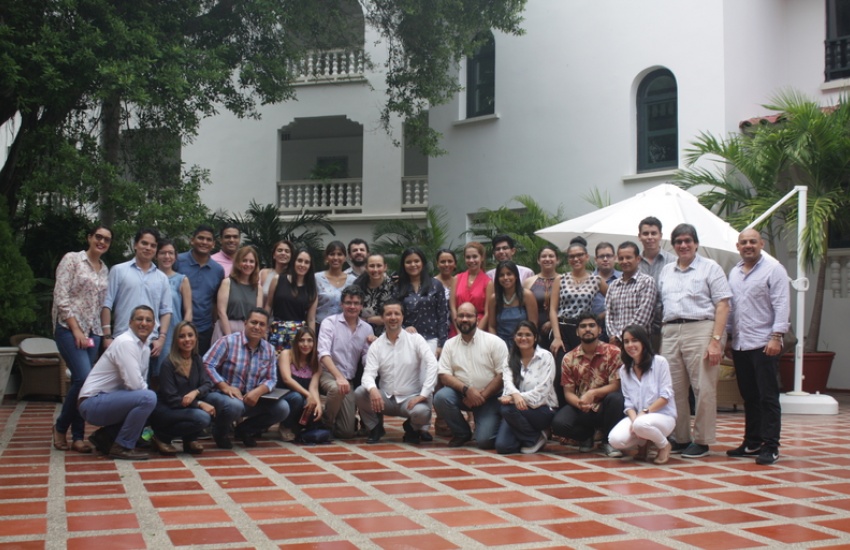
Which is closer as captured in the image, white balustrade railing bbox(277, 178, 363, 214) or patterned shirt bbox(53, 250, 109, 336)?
patterned shirt bbox(53, 250, 109, 336)

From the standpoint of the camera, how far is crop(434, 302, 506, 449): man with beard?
7.84 m

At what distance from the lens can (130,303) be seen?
7547mm

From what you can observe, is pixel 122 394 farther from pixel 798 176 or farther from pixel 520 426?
pixel 798 176

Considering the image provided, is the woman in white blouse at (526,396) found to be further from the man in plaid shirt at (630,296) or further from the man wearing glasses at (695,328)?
the man wearing glasses at (695,328)

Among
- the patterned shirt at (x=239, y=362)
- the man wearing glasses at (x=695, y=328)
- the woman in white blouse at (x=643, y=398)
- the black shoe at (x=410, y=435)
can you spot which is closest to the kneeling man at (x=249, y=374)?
the patterned shirt at (x=239, y=362)

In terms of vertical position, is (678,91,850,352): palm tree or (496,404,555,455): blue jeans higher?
(678,91,850,352): palm tree

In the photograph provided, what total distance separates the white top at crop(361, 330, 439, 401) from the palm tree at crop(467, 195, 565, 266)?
6522mm

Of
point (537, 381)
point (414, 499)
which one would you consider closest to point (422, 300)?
point (537, 381)

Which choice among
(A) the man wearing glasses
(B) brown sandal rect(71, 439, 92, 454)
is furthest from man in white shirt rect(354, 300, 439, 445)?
(B) brown sandal rect(71, 439, 92, 454)

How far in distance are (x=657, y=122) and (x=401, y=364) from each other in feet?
29.1

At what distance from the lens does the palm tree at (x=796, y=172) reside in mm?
11820

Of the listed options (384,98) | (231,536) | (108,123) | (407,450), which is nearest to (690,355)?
(407,450)

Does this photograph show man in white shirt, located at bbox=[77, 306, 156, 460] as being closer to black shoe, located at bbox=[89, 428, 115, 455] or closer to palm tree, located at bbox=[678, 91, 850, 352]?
black shoe, located at bbox=[89, 428, 115, 455]

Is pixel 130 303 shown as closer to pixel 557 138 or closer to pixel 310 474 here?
pixel 310 474
